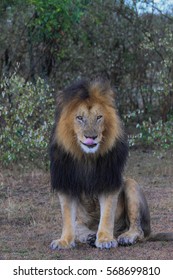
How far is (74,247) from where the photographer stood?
5.43m

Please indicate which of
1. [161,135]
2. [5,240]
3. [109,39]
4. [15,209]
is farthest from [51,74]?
[5,240]

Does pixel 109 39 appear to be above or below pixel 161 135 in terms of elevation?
above

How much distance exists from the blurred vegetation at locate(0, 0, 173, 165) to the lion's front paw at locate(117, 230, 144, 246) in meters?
4.64

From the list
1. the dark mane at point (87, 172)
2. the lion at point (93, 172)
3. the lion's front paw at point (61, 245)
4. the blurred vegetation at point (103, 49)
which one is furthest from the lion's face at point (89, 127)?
the blurred vegetation at point (103, 49)

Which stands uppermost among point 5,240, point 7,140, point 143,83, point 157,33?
point 157,33

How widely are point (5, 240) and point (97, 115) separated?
1424mm

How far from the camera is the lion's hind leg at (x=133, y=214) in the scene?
18.1 ft

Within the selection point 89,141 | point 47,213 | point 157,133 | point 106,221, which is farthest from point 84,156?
point 157,133

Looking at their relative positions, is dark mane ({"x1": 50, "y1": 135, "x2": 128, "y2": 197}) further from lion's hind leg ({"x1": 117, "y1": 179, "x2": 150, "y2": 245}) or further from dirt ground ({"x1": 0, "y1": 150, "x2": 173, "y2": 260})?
dirt ground ({"x1": 0, "y1": 150, "x2": 173, "y2": 260})

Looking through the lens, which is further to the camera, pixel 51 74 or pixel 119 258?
pixel 51 74

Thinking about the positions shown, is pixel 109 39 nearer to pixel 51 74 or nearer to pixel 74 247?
pixel 51 74

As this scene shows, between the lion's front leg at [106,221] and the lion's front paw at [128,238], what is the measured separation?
0.31 ft

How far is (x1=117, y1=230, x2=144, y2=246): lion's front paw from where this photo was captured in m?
5.49

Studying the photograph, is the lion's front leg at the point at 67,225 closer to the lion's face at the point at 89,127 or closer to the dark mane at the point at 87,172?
the dark mane at the point at 87,172
